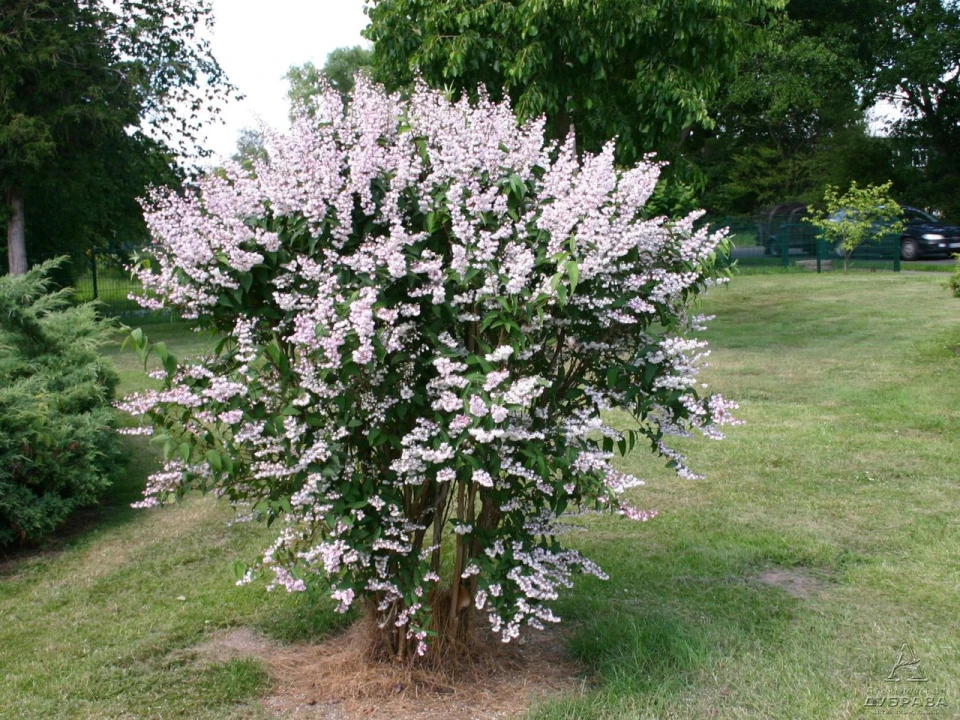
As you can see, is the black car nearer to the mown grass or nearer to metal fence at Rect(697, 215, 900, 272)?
metal fence at Rect(697, 215, 900, 272)

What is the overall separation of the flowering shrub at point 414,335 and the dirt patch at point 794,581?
156 centimetres

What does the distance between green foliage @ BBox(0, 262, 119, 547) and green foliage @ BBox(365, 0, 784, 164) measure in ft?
17.6

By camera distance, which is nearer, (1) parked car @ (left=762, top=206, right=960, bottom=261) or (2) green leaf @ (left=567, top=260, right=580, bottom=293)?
(2) green leaf @ (left=567, top=260, right=580, bottom=293)

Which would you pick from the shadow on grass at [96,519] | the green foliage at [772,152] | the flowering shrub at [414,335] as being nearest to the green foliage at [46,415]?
the shadow on grass at [96,519]

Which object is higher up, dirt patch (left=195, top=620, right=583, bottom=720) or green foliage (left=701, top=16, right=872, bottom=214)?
green foliage (left=701, top=16, right=872, bottom=214)

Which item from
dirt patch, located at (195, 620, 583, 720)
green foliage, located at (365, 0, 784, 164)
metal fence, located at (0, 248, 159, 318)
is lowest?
dirt patch, located at (195, 620, 583, 720)

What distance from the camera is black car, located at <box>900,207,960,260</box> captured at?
81.8 ft

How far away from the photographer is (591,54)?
423 inches

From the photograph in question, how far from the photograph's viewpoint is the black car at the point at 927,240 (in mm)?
24922

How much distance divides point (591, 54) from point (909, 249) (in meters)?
18.2

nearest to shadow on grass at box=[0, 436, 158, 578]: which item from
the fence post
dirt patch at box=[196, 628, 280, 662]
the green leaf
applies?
dirt patch at box=[196, 628, 280, 662]

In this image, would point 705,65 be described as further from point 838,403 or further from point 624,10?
point 838,403

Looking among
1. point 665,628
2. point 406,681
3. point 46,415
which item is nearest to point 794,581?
point 665,628

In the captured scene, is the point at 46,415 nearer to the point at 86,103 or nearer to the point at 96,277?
the point at 86,103
